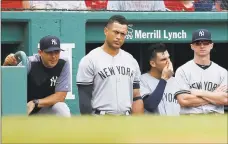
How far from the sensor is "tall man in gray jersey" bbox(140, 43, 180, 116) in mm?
7238

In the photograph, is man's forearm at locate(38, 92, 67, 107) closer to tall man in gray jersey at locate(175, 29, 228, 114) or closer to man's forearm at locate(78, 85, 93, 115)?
man's forearm at locate(78, 85, 93, 115)

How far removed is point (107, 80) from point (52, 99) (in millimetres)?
607

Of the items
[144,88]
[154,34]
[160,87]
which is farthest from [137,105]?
[154,34]

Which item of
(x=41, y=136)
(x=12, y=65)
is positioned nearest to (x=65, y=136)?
(x=41, y=136)

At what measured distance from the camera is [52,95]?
6.86 metres

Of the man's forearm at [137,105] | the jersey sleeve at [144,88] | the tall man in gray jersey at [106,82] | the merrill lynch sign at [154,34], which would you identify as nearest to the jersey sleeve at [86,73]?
the tall man in gray jersey at [106,82]

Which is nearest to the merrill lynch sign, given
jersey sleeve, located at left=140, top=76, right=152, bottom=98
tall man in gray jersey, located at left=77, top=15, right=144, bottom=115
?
jersey sleeve, located at left=140, top=76, right=152, bottom=98

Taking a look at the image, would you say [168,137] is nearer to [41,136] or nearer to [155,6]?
[41,136]

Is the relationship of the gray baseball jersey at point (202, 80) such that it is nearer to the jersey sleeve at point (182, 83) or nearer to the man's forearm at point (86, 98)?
the jersey sleeve at point (182, 83)

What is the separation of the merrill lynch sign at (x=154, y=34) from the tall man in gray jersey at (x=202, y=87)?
1.72m

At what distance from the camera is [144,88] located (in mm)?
7391

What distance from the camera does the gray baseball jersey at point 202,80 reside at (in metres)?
6.91

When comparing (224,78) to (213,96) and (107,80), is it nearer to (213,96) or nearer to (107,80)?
(213,96)

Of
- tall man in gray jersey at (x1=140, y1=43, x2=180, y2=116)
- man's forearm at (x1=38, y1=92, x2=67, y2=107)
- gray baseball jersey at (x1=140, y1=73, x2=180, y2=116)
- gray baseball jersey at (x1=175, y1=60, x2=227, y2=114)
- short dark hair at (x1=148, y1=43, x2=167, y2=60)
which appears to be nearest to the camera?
man's forearm at (x1=38, y1=92, x2=67, y2=107)
